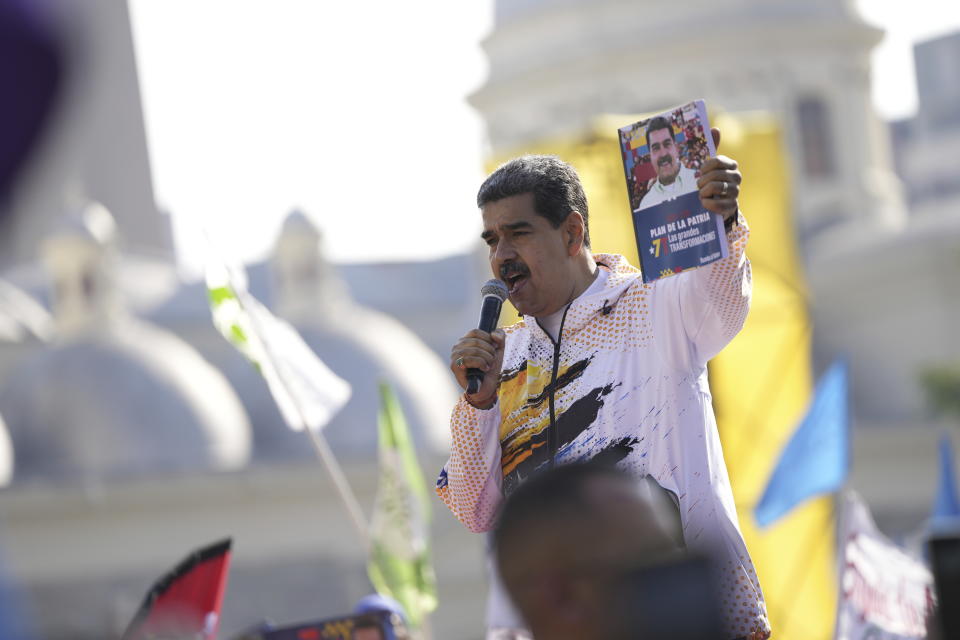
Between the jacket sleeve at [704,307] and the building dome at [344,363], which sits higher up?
the building dome at [344,363]

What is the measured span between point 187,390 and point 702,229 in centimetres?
2537

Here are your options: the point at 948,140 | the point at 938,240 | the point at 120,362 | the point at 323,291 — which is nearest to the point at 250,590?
the point at 120,362

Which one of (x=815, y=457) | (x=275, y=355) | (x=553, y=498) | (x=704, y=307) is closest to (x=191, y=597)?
(x=704, y=307)

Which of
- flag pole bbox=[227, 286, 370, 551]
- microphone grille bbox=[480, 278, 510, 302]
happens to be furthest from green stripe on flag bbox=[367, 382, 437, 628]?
microphone grille bbox=[480, 278, 510, 302]

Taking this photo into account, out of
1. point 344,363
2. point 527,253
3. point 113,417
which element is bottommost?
point 527,253

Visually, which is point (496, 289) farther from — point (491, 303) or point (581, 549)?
point (581, 549)

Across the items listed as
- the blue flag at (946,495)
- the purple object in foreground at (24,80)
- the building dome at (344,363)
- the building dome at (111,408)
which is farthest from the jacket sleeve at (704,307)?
the building dome at (111,408)

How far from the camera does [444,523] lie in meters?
24.8

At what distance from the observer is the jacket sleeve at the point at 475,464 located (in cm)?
264

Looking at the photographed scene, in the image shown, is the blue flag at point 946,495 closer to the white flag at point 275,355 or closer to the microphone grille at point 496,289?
the white flag at point 275,355

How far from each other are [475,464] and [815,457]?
518cm

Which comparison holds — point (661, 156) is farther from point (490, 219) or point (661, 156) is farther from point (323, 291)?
point (323, 291)

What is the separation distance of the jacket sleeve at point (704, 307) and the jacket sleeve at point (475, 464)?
0.27 m

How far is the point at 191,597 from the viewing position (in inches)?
159
